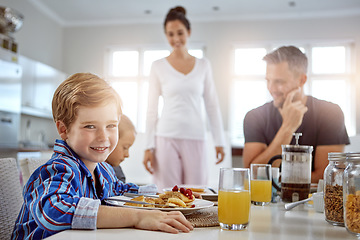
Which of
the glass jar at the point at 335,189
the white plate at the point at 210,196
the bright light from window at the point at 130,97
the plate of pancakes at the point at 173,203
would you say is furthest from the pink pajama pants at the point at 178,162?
the bright light from window at the point at 130,97

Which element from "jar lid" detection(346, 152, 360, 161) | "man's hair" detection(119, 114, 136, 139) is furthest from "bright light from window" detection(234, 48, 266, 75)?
"jar lid" detection(346, 152, 360, 161)

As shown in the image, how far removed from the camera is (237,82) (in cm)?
646

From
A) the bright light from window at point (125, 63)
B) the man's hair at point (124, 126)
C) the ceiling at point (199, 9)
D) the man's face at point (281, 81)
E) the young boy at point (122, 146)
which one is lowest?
the young boy at point (122, 146)

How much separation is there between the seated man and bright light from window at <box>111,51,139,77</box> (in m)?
5.05

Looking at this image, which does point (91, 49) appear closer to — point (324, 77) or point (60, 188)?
point (324, 77)

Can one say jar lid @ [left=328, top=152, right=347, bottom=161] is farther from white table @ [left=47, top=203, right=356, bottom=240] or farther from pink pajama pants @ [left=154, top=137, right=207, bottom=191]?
pink pajama pants @ [left=154, top=137, right=207, bottom=191]

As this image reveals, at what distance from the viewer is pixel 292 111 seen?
6.13 feet

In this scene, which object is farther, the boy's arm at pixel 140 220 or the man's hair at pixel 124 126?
the man's hair at pixel 124 126

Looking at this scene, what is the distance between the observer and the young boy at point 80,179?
0.69 meters

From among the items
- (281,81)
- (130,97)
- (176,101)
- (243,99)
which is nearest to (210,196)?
(281,81)

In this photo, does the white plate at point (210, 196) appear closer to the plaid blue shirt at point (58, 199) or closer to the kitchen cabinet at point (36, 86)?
the plaid blue shirt at point (58, 199)

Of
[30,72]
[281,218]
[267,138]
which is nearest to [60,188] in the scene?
[281,218]

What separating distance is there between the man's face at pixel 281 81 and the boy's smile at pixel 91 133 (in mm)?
1205

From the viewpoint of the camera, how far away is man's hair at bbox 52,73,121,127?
34.6 inches
